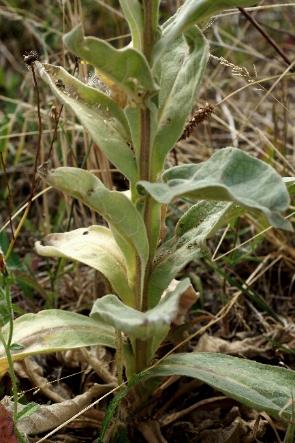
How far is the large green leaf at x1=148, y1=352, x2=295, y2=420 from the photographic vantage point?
121 cm

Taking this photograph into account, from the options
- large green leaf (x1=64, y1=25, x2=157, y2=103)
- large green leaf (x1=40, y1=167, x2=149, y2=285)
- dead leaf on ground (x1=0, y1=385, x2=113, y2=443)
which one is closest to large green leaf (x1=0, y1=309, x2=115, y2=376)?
dead leaf on ground (x1=0, y1=385, x2=113, y2=443)

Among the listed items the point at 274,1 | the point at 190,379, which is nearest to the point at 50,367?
the point at 190,379

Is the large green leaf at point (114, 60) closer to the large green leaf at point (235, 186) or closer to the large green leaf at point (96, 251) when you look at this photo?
the large green leaf at point (235, 186)

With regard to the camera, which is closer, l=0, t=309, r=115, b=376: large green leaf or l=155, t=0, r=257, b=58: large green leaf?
l=155, t=0, r=257, b=58: large green leaf

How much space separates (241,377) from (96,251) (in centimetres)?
37

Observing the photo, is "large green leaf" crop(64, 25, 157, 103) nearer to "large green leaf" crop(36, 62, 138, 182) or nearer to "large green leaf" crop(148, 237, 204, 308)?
"large green leaf" crop(36, 62, 138, 182)

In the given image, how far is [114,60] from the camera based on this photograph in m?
1.09

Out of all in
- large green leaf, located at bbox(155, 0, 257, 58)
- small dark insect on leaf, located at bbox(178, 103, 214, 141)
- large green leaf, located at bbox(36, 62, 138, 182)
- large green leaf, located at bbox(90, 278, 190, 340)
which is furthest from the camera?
small dark insect on leaf, located at bbox(178, 103, 214, 141)

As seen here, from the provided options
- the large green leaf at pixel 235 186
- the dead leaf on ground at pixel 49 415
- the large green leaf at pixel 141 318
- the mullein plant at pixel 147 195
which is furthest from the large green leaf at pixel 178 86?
the dead leaf on ground at pixel 49 415

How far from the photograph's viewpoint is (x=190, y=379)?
156cm

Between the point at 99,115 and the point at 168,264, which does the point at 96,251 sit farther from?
the point at 99,115

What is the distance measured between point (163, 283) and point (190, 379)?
35 cm

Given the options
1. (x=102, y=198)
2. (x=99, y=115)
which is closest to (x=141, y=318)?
(x=102, y=198)

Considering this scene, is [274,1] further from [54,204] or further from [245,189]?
[245,189]
